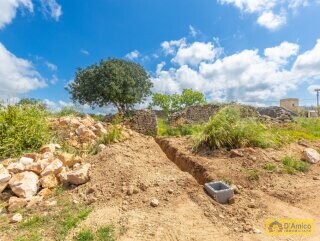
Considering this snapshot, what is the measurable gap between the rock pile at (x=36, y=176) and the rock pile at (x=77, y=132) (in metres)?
1.21

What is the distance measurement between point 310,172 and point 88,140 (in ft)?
15.0

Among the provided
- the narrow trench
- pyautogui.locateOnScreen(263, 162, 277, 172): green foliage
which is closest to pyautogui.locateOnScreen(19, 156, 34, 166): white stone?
the narrow trench

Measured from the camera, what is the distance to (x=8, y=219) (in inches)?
145

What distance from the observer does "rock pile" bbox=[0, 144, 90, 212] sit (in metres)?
4.20

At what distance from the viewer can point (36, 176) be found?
4594 mm

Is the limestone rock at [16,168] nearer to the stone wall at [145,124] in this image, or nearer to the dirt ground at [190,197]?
the dirt ground at [190,197]

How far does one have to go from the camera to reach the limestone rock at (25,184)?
4.24 m

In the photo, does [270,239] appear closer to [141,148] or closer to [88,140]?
[141,148]

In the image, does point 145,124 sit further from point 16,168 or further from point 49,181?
point 49,181

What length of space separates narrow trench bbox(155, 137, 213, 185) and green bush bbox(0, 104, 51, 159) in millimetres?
2745

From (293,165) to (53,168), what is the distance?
13.5 ft

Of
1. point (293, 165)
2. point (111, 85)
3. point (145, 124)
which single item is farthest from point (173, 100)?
point (293, 165)

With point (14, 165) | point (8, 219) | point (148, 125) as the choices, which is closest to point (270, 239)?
point (8, 219)

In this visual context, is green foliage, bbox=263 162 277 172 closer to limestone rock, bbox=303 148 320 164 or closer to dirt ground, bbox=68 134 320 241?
dirt ground, bbox=68 134 320 241
